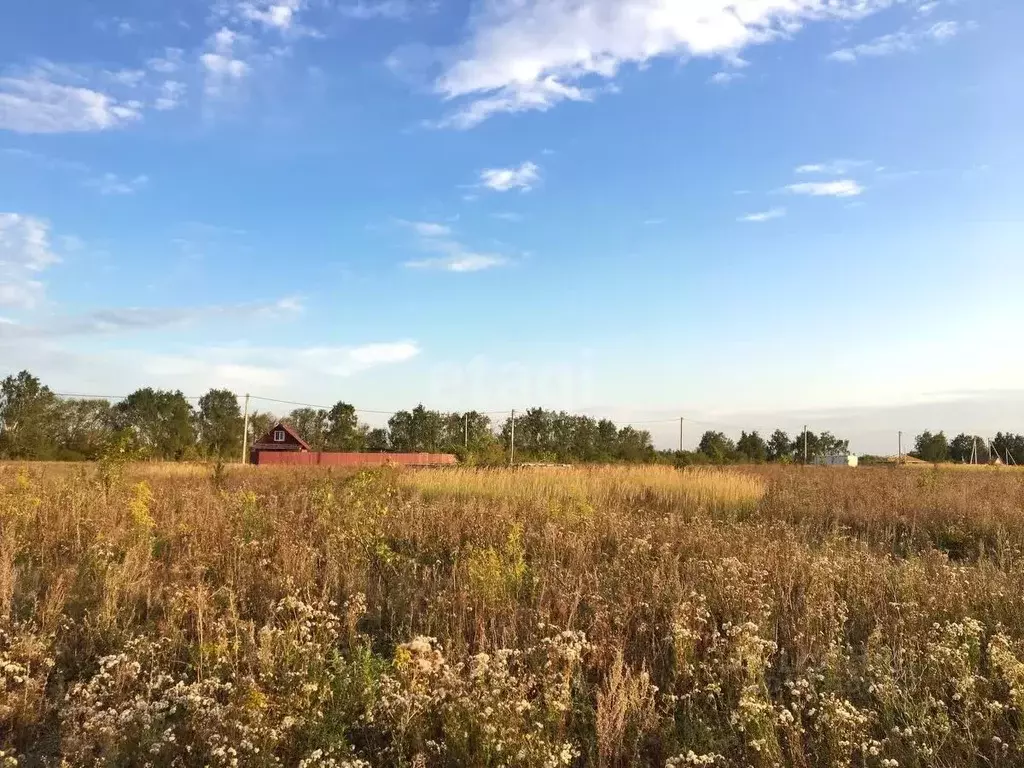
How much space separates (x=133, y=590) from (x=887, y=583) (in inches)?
245

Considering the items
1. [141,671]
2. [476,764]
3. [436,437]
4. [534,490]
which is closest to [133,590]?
[141,671]

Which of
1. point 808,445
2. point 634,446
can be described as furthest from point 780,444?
point 634,446

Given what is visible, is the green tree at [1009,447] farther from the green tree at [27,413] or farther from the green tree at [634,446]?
the green tree at [27,413]

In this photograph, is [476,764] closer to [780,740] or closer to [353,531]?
[780,740]

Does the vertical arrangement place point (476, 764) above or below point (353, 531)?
below

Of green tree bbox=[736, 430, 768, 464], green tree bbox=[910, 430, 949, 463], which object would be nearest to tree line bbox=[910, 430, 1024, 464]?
green tree bbox=[910, 430, 949, 463]

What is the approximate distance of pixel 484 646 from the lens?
4.36 metres

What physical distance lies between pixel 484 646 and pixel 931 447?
86.4 metres

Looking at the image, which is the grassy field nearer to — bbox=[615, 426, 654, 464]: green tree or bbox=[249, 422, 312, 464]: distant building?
bbox=[615, 426, 654, 464]: green tree

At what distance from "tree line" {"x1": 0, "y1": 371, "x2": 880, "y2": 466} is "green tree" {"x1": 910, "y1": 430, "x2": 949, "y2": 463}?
34.7 ft

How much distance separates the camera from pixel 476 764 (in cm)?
316

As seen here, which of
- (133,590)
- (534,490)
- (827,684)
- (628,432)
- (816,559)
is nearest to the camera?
(827,684)

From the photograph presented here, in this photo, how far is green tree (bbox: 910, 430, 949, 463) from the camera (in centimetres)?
7432

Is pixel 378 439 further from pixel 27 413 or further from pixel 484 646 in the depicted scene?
pixel 484 646
